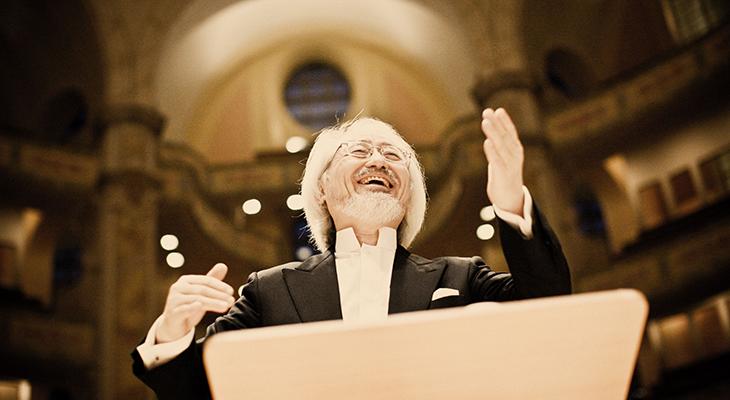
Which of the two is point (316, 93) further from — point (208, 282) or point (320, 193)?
point (208, 282)

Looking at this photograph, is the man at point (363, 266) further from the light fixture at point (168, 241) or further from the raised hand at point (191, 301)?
the light fixture at point (168, 241)

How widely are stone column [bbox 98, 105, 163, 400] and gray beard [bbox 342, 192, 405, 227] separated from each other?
36.2ft

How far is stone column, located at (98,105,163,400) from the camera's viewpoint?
42.3 feet

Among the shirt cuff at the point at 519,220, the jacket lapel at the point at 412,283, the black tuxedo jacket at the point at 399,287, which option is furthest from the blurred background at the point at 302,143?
the shirt cuff at the point at 519,220

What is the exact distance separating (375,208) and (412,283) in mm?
Answer: 256

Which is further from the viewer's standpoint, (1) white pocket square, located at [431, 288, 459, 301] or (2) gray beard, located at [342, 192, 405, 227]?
(2) gray beard, located at [342, 192, 405, 227]

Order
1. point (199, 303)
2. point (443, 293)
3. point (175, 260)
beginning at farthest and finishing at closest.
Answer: point (175, 260), point (443, 293), point (199, 303)

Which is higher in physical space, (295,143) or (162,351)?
(295,143)

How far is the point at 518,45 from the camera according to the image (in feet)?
52.2

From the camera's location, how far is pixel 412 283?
2166 mm

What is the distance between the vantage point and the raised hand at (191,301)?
1.71 metres

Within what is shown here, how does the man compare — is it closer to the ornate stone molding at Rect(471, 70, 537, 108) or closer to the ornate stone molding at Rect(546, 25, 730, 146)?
the ornate stone molding at Rect(471, 70, 537, 108)

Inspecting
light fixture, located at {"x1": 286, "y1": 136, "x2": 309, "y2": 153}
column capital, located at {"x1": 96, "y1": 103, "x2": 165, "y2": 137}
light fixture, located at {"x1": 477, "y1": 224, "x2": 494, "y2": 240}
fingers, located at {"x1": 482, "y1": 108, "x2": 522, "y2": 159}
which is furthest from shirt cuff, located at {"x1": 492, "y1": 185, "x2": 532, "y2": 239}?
light fixture, located at {"x1": 286, "y1": 136, "x2": 309, "y2": 153}

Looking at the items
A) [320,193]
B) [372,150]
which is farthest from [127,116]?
[372,150]
